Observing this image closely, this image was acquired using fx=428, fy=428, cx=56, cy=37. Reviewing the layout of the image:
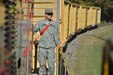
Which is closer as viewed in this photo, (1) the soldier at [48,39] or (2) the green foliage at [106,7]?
(1) the soldier at [48,39]

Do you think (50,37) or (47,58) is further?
(47,58)

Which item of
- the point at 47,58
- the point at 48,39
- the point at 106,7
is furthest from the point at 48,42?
the point at 106,7

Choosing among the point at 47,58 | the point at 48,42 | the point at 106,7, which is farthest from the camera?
the point at 106,7

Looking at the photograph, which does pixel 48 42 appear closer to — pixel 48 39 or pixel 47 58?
pixel 48 39

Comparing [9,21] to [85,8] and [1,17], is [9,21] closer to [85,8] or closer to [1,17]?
[1,17]

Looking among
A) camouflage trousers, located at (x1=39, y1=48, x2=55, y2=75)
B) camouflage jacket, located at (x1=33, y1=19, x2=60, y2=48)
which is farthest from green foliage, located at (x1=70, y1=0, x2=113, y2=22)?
camouflage jacket, located at (x1=33, y1=19, x2=60, y2=48)

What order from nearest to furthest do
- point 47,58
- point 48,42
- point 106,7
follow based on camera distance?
1. point 48,42
2. point 47,58
3. point 106,7

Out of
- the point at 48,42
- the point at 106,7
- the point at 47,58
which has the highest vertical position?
the point at 48,42

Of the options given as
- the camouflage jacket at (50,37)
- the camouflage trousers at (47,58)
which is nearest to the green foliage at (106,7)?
the camouflage trousers at (47,58)

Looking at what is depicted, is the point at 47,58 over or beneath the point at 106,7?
over

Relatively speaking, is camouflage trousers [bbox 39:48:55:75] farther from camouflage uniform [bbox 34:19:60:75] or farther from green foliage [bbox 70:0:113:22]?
green foliage [bbox 70:0:113:22]

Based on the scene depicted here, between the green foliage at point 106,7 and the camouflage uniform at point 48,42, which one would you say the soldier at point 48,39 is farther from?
the green foliage at point 106,7

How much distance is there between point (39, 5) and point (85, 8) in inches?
543

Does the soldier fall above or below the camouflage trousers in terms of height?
above
